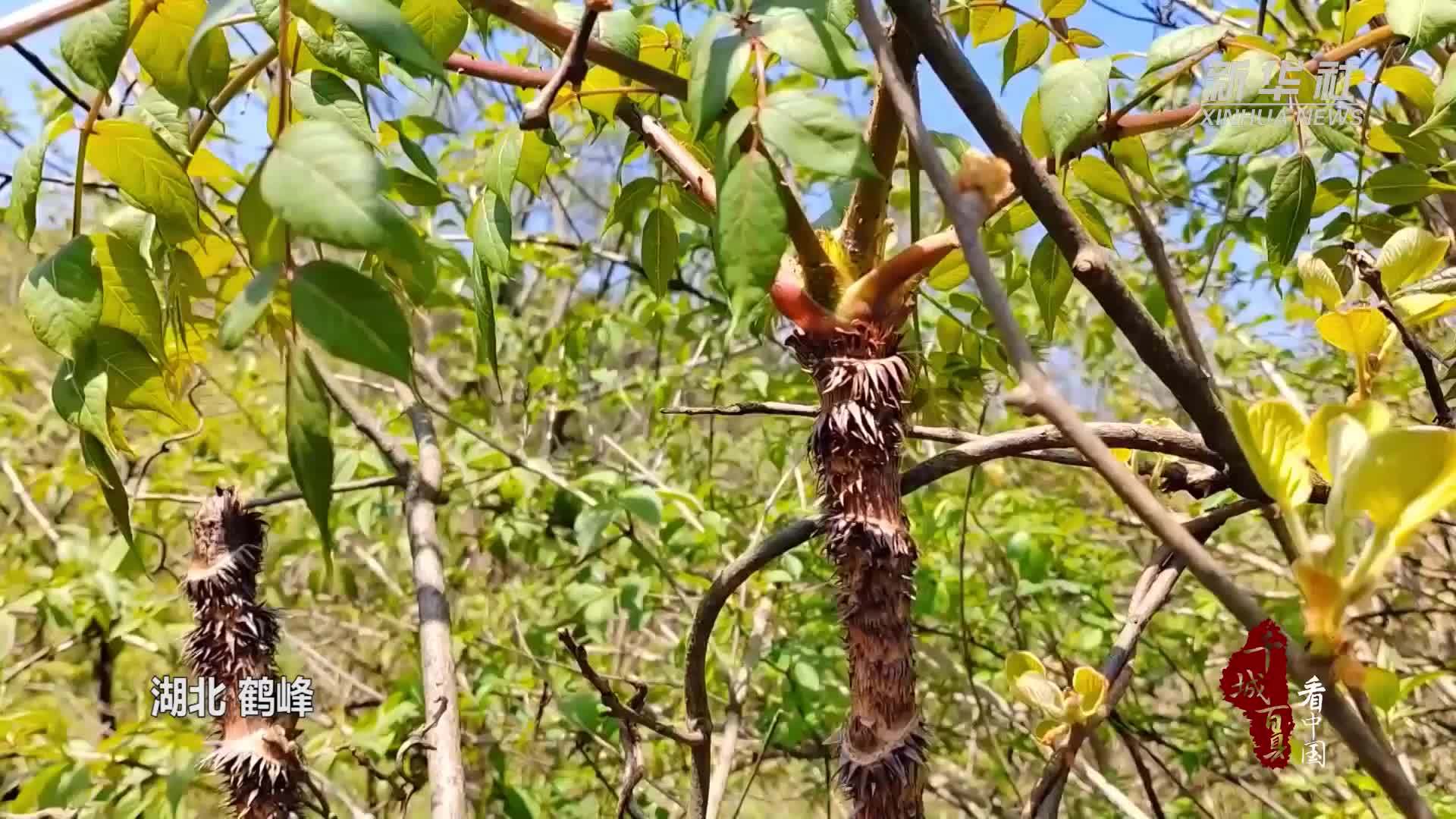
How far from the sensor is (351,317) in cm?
32

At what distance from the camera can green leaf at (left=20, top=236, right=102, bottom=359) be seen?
39 centimetres

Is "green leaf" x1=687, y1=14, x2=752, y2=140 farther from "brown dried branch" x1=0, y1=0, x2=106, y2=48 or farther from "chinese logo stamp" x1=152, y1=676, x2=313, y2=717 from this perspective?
"chinese logo stamp" x1=152, y1=676, x2=313, y2=717

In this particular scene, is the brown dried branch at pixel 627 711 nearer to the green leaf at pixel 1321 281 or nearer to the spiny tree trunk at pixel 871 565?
the spiny tree trunk at pixel 871 565

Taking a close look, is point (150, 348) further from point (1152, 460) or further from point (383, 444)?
point (383, 444)

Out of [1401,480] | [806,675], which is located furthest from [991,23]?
[806,675]

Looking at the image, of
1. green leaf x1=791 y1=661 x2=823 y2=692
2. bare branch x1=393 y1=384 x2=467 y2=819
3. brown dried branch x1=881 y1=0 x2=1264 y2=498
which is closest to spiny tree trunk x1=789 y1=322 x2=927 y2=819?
brown dried branch x1=881 y1=0 x2=1264 y2=498

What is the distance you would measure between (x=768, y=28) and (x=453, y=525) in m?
2.76

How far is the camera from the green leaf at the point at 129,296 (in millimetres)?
448

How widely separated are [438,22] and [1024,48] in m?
0.39

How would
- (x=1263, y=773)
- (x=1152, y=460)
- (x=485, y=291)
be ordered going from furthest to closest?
(x=1263, y=773) < (x=1152, y=460) < (x=485, y=291)

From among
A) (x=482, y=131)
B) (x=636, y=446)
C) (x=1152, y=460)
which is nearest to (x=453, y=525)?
(x=636, y=446)

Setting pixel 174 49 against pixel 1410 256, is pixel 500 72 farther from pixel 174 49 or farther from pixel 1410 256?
pixel 1410 256

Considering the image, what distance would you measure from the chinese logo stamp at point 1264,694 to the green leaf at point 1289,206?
0.84 feet

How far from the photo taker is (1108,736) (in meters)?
1.93
